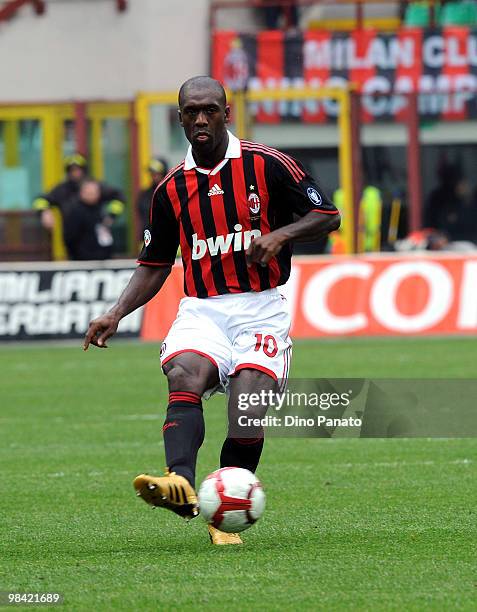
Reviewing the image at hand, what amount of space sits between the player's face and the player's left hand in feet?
1.61

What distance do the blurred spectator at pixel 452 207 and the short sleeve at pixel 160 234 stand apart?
62.0ft

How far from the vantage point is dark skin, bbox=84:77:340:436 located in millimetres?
6543

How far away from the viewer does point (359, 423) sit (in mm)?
7027

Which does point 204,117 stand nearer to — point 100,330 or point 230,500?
point 100,330

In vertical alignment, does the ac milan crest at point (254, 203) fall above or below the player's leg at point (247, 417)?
above

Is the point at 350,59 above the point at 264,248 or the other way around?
above

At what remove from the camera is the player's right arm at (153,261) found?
6992 millimetres

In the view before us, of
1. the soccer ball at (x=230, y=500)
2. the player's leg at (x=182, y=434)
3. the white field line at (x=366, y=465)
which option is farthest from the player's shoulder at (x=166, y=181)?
the white field line at (x=366, y=465)

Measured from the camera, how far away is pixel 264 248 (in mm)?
6457

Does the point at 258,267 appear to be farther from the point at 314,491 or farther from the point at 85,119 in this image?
the point at 85,119

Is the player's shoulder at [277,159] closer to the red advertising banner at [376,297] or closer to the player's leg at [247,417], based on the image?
the player's leg at [247,417]

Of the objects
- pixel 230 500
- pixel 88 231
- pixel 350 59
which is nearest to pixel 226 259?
pixel 230 500

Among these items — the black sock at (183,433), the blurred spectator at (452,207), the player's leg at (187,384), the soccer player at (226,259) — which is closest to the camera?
the player's leg at (187,384)

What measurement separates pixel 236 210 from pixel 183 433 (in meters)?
0.97
